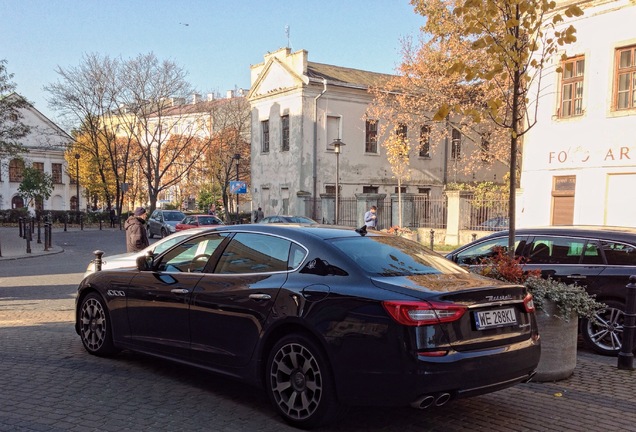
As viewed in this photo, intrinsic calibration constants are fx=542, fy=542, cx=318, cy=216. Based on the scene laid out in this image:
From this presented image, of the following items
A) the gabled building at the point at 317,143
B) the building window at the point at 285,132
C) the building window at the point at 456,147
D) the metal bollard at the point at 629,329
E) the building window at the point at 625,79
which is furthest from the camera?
the building window at the point at 456,147

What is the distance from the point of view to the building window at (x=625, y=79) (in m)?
17.3

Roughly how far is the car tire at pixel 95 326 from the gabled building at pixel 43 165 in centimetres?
6099

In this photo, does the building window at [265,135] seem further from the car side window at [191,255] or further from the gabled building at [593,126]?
the car side window at [191,255]

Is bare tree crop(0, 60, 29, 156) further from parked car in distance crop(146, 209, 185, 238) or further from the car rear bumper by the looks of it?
the car rear bumper

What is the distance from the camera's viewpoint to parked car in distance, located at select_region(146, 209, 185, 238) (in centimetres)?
3080

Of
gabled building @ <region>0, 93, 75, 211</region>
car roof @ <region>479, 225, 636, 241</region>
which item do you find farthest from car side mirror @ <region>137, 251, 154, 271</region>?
gabled building @ <region>0, 93, 75, 211</region>

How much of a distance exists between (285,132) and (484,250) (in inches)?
1168

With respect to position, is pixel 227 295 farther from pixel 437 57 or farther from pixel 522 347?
pixel 437 57

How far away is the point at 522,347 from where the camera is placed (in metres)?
4.35

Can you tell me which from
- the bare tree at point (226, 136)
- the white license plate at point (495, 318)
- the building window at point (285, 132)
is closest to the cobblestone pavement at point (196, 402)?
the white license plate at point (495, 318)

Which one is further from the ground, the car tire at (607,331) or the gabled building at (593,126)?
the gabled building at (593,126)

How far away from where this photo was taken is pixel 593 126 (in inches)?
719

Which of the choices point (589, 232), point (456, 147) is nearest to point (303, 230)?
point (589, 232)

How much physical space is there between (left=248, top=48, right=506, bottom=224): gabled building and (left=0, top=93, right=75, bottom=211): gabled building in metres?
34.0
